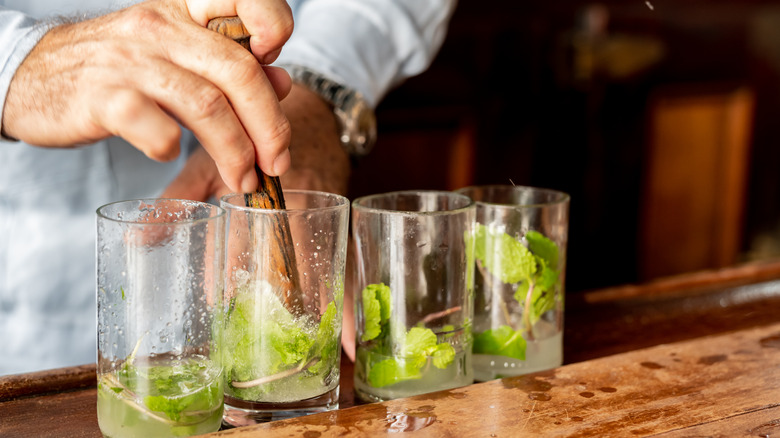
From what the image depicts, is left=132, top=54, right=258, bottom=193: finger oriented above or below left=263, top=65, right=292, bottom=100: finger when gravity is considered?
below

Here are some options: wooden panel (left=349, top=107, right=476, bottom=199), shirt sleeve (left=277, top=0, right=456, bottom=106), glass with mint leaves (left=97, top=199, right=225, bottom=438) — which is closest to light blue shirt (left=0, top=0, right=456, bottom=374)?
shirt sleeve (left=277, top=0, right=456, bottom=106)

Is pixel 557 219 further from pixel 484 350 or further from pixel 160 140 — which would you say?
pixel 160 140

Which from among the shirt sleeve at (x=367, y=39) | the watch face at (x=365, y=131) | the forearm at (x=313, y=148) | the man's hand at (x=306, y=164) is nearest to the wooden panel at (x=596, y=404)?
the man's hand at (x=306, y=164)

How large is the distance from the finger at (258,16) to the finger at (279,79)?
0.19ft

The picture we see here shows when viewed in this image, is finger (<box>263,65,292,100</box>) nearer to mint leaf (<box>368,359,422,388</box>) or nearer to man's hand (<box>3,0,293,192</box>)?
man's hand (<box>3,0,293,192</box>)

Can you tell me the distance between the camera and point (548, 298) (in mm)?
982

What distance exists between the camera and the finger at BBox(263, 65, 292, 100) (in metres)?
0.88

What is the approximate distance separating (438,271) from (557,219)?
21 centimetres

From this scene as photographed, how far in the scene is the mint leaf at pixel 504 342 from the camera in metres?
0.97

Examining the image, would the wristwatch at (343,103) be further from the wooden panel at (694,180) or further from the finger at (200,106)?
the wooden panel at (694,180)

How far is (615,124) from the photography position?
11.5 feet

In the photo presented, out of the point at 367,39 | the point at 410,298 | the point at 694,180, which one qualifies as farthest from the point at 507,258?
the point at 694,180

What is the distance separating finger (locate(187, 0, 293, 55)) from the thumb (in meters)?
0.41

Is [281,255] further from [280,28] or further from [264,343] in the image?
[280,28]
